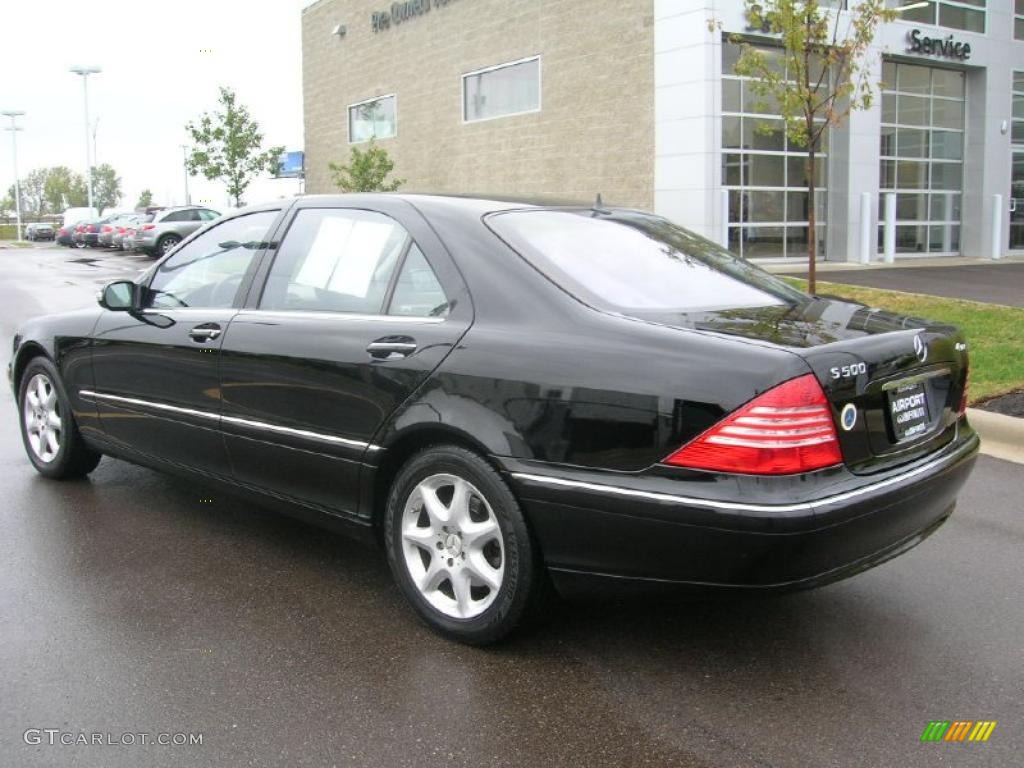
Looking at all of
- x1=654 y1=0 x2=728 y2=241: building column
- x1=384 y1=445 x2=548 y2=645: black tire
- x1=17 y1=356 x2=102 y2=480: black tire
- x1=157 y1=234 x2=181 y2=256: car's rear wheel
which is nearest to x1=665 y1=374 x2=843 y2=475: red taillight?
x1=384 y1=445 x2=548 y2=645: black tire

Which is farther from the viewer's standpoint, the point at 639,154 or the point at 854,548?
the point at 639,154

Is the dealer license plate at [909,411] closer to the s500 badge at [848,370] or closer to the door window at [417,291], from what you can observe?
the s500 badge at [848,370]

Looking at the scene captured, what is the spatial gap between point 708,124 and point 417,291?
18783 mm

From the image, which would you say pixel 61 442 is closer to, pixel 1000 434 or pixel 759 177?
pixel 1000 434

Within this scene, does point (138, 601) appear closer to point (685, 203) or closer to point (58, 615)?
point (58, 615)

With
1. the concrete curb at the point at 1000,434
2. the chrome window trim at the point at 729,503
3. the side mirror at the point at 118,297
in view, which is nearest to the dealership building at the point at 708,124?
the concrete curb at the point at 1000,434

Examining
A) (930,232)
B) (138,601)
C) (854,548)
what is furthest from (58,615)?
(930,232)

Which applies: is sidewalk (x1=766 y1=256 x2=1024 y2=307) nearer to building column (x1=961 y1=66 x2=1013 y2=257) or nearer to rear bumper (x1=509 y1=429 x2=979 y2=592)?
building column (x1=961 y1=66 x2=1013 y2=257)

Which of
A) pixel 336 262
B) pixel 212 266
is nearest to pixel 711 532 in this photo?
pixel 336 262

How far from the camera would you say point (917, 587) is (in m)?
4.17

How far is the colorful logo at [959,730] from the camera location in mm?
2967

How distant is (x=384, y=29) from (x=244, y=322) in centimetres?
2996

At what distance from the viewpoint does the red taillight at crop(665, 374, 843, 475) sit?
2.99 metres

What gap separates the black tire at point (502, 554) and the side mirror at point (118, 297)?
2.09 metres
